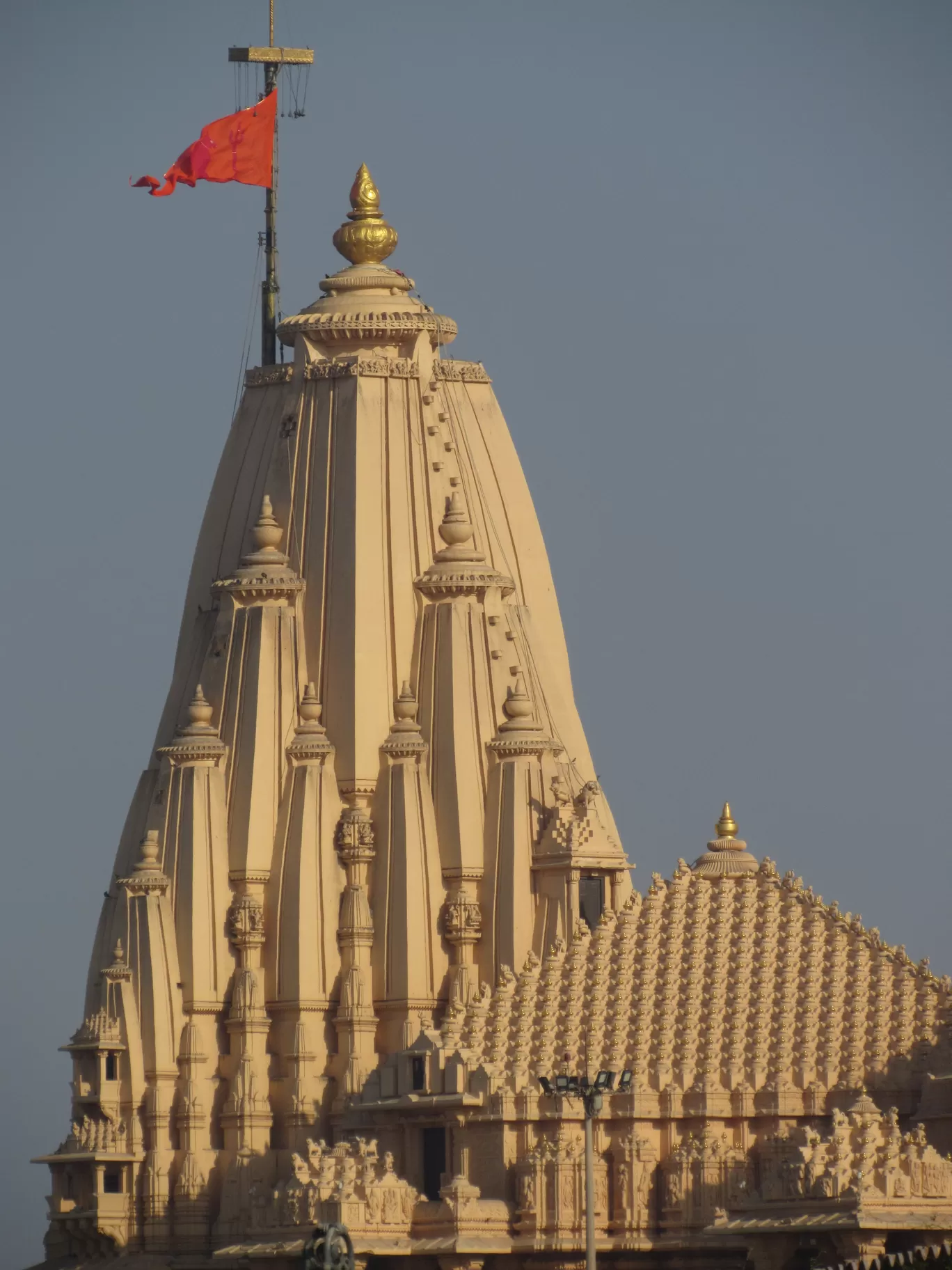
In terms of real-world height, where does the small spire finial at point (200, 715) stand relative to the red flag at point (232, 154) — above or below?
below

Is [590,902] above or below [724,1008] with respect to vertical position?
above

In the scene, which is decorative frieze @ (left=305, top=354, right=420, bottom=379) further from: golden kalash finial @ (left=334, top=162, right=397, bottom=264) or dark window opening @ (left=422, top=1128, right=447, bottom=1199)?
dark window opening @ (left=422, top=1128, right=447, bottom=1199)

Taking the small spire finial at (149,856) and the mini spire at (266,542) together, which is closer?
the small spire finial at (149,856)

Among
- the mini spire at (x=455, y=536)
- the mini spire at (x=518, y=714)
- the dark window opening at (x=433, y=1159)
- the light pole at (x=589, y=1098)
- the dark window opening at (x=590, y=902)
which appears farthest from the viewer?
the mini spire at (x=455, y=536)

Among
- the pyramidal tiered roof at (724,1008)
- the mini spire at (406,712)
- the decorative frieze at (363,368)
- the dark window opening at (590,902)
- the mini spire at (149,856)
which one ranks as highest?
the decorative frieze at (363,368)

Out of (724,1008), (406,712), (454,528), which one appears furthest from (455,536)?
(724,1008)

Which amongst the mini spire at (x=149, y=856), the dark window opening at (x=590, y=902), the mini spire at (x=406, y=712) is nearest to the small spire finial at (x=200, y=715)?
the mini spire at (x=149, y=856)

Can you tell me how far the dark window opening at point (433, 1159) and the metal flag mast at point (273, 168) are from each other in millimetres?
22035

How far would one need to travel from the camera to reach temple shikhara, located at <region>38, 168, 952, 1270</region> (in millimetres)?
91875

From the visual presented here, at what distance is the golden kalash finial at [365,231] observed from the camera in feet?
342

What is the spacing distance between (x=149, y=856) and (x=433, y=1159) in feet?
29.4

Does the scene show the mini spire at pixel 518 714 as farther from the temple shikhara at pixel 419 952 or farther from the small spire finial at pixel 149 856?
the small spire finial at pixel 149 856

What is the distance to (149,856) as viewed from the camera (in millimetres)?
98500

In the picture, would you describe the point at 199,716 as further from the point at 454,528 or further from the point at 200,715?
the point at 454,528
